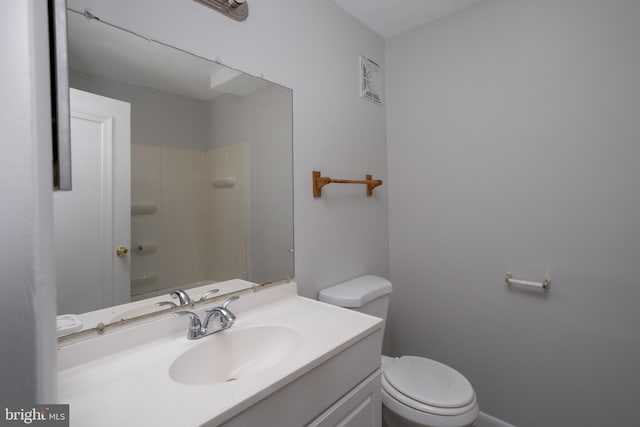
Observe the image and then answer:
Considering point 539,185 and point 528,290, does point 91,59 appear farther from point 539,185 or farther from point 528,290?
point 528,290

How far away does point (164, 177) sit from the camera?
1.02 m

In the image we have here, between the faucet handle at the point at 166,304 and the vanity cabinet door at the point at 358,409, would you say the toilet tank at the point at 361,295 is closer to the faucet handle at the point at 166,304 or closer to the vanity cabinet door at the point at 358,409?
the vanity cabinet door at the point at 358,409

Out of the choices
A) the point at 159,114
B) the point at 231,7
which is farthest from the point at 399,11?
the point at 159,114

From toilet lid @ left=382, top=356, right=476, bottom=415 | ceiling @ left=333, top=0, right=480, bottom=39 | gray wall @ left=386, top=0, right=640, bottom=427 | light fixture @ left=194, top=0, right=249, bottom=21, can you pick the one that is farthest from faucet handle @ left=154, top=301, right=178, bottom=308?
ceiling @ left=333, top=0, right=480, bottom=39

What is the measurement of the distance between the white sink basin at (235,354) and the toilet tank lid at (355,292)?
427 millimetres

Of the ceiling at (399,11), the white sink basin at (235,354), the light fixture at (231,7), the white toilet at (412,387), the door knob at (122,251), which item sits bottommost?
the white toilet at (412,387)

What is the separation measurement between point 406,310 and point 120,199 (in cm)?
168

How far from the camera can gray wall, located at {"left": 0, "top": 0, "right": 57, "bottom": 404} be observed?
1.25ft

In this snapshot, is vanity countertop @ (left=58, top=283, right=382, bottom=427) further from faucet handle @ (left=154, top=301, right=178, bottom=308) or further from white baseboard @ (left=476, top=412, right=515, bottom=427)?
white baseboard @ (left=476, top=412, right=515, bottom=427)

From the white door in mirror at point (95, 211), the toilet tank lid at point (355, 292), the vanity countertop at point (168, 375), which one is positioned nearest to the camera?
the vanity countertop at point (168, 375)

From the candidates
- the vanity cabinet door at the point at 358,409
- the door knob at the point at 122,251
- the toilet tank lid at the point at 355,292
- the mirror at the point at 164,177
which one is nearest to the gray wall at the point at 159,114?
the mirror at the point at 164,177

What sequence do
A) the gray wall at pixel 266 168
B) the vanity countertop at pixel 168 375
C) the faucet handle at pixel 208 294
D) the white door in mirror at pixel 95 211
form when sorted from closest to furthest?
the vanity countertop at pixel 168 375, the white door in mirror at pixel 95 211, the faucet handle at pixel 208 294, the gray wall at pixel 266 168

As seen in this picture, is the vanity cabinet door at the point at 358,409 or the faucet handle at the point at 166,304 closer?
the vanity cabinet door at the point at 358,409

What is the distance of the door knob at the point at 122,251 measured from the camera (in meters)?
0.92
